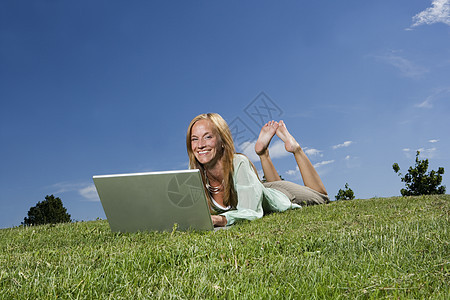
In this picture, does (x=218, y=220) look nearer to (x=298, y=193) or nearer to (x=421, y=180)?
(x=298, y=193)

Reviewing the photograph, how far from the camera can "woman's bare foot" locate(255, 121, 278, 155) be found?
8164mm

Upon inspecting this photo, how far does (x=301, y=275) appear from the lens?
6.88ft

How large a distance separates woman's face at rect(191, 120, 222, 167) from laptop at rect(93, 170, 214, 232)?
1261 mm

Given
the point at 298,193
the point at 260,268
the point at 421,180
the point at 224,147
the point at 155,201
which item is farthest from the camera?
the point at 421,180

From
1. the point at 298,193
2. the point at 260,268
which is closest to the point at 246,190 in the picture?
the point at 298,193

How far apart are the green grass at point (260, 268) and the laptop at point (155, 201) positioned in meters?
0.67

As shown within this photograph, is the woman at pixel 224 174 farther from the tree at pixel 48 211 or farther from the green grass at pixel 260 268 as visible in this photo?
the tree at pixel 48 211

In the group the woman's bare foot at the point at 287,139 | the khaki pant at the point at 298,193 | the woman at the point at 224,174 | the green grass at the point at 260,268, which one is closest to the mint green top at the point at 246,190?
the woman at the point at 224,174

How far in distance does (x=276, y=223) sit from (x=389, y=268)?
2061 millimetres

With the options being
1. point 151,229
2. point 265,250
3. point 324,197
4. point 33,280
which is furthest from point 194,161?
point 324,197

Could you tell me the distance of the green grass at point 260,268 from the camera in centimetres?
191

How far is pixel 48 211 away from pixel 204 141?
1341cm

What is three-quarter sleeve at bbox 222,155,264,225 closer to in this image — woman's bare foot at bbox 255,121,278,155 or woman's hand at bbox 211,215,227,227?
woman's hand at bbox 211,215,227,227

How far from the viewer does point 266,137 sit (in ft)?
26.8
